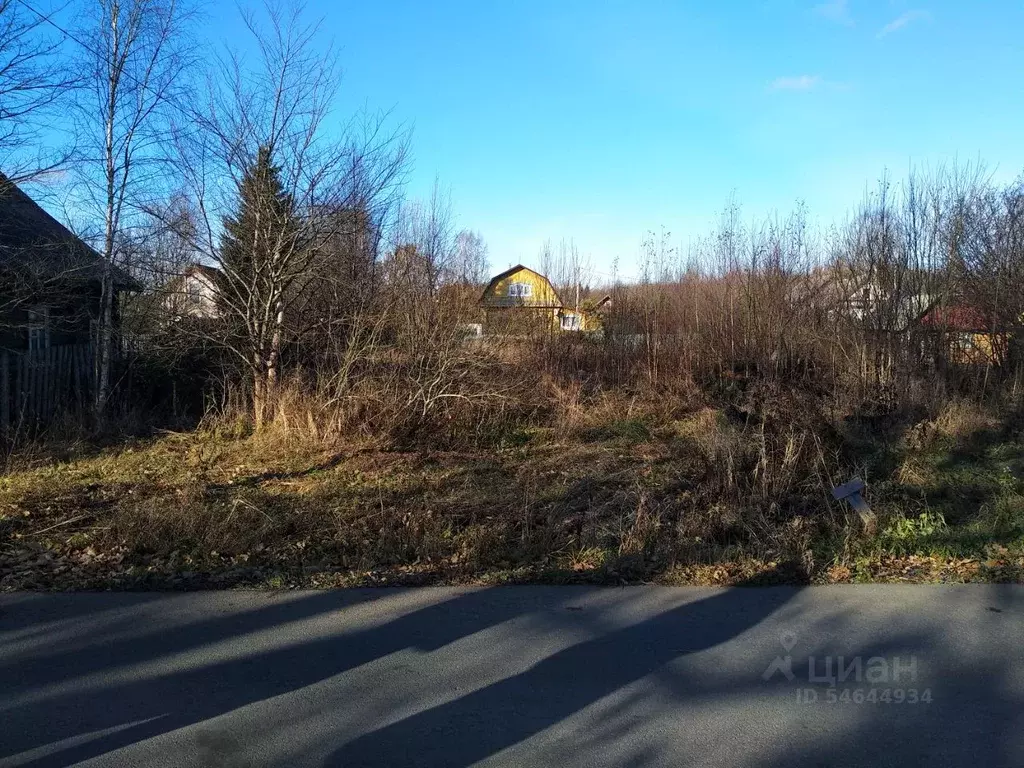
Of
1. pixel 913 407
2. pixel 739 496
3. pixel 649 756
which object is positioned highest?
pixel 913 407

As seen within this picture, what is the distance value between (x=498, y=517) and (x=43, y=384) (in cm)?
946

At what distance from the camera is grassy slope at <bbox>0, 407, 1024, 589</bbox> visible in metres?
6.01

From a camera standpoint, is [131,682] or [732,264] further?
[732,264]

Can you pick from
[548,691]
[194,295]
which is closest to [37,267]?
[194,295]

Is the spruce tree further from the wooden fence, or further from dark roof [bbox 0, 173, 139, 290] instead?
the wooden fence

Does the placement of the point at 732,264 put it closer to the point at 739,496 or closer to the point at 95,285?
the point at 739,496

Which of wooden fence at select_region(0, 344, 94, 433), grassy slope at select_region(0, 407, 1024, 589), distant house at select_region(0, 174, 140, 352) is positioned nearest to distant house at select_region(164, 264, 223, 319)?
distant house at select_region(0, 174, 140, 352)

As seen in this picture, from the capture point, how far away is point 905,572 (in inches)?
237

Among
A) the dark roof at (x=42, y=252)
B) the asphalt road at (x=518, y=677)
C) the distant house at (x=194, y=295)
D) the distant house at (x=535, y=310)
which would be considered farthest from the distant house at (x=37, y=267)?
the asphalt road at (x=518, y=677)

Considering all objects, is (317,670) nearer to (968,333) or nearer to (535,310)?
(535,310)

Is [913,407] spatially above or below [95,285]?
below

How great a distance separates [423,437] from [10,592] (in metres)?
6.71

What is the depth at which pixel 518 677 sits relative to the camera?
13.7ft

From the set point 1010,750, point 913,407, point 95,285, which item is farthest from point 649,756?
point 95,285
